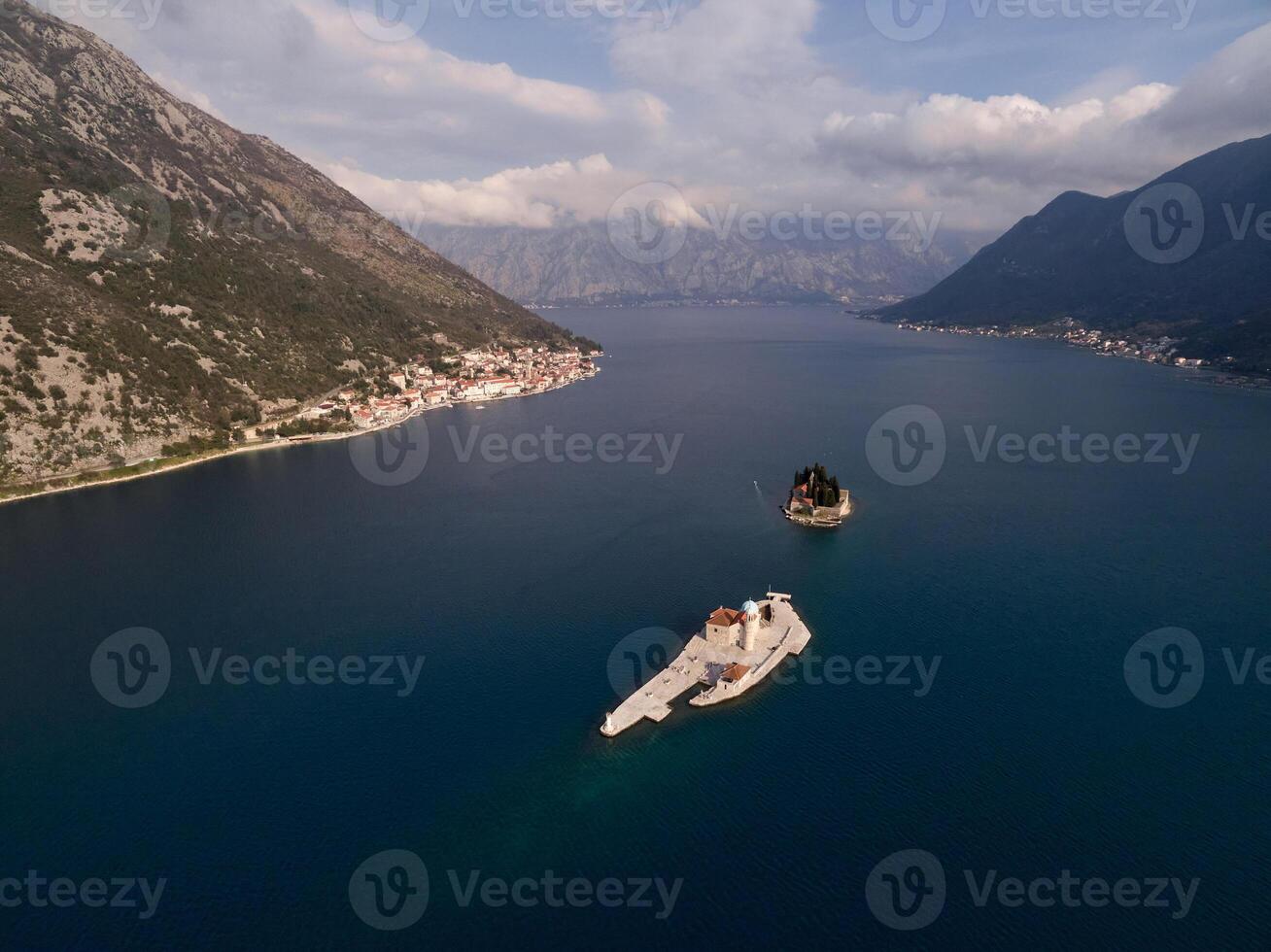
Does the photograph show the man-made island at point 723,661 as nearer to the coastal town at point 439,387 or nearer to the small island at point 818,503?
the small island at point 818,503

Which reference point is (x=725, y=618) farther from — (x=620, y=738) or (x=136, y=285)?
(x=136, y=285)

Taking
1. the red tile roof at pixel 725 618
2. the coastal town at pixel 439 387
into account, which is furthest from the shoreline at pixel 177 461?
the red tile roof at pixel 725 618

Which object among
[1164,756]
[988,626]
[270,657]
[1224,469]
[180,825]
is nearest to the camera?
[180,825]

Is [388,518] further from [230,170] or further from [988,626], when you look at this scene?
[230,170]

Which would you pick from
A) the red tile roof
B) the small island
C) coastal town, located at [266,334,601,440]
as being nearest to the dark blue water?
the small island

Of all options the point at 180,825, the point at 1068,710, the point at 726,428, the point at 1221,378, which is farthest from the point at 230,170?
the point at 1221,378
